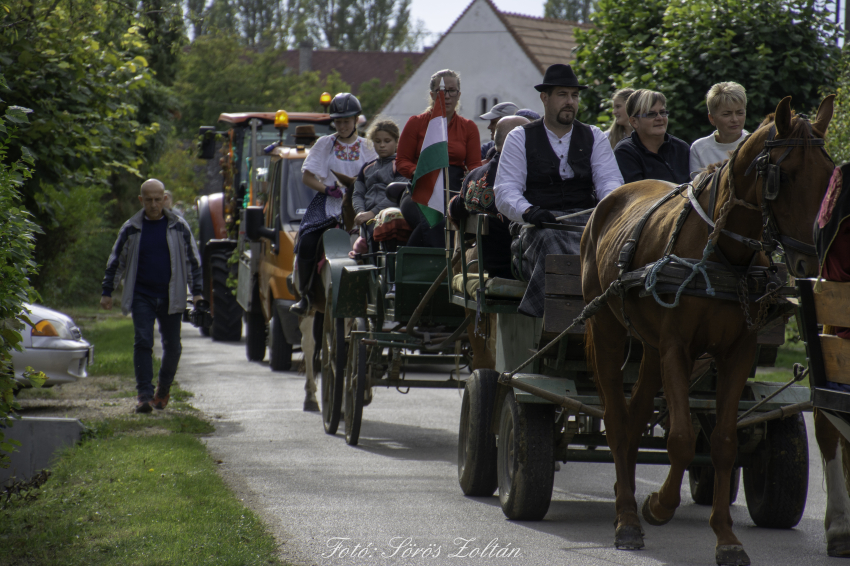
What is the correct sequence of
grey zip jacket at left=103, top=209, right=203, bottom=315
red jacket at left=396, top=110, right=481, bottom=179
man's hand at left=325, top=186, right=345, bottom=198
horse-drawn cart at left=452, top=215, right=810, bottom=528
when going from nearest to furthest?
horse-drawn cart at left=452, top=215, right=810, bottom=528 → red jacket at left=396, top=110, right=481, bottom=179 → grey zip jacket at left=103, top=209, right=203, bottom=315 → man's hand at left=325, top=186, right=345, bottom=198

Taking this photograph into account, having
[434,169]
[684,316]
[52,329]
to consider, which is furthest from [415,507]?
[52,329]

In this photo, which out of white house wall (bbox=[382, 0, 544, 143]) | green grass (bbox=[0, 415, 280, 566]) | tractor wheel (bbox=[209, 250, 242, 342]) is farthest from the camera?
white house wall (bbox=[382, 0, 544, 143])

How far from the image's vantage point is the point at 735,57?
44.3ft

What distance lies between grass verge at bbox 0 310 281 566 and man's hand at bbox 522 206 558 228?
7.38 ft

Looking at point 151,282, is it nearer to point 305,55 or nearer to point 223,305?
point 223,305

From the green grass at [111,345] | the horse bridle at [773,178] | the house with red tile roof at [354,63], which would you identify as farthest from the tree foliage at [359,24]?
the horse bridle at [773,178]

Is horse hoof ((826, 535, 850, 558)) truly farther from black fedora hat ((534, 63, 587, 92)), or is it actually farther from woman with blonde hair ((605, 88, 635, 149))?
woman with blonde hair ((605, 88, 635, 149))

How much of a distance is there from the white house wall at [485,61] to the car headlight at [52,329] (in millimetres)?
26884

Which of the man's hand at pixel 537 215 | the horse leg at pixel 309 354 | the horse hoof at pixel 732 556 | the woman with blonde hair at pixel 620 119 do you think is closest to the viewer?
the horse hoof at pixel 732 556

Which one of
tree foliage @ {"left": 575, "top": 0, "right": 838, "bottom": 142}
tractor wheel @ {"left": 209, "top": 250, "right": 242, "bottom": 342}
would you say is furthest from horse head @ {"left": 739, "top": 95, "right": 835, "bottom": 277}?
A: tractor wheel @ {"left": 209, "top": 250, "right": 242, "bottom": 342}

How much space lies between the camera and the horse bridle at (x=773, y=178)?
4340mm

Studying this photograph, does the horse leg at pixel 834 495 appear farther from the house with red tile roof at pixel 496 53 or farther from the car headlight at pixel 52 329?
the house with red tile roof at pixel 496 53

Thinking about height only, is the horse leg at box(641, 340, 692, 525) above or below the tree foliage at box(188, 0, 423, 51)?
below

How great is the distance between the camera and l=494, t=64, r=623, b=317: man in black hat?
6.40 meters
